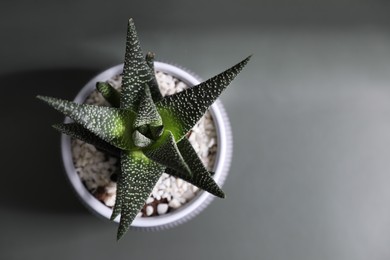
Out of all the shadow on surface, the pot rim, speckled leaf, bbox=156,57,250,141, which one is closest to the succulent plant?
speckled leaf, bbox=156,57,250,141

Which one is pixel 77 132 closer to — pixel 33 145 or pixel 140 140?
pixel 140 140

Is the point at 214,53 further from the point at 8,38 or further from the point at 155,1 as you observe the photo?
the point at 8,38

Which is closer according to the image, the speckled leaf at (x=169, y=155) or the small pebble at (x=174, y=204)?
the speckled leaf at (x=169, y=155)

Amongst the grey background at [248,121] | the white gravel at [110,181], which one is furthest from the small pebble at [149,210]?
the grey background at [248,121]

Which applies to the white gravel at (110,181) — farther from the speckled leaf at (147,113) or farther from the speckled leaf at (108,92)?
the speckled leaf at (147,113)

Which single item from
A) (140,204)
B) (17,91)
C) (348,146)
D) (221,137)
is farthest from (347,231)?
(17,91)

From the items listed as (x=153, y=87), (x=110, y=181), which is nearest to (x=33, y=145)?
(x=110, y=181)
